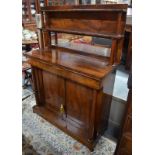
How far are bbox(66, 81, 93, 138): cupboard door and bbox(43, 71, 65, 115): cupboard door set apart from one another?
83mm

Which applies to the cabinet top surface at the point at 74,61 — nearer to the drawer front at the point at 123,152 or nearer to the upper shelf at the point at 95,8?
the upper shelf at the point at 95,8

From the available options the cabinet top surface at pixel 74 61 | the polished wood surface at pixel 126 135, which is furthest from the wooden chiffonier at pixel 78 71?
the polished wood surface at pixel 126 135

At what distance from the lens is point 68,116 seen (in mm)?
1599

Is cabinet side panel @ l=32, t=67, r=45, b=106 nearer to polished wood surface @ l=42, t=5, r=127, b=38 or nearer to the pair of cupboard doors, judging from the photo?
the pair of cupboard doors

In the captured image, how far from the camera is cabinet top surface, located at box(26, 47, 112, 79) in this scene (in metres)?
1.11

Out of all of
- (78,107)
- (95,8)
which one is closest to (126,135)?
(78,107)

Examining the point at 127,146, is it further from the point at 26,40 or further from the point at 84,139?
the point at 26,40

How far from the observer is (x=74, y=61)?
1.29 meters

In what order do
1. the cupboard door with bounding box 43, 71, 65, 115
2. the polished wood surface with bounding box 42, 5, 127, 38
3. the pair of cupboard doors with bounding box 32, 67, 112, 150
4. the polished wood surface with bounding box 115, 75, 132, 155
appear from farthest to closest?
the cupboard door with bounding box 43, 71, 65, 115
the pair of cupboard doors with bounding box 32, 67, 112, 150
the polished wood surface with bounding box 42, 5, 127, 38
the polished wood surface with bounding box 115, 75, 132, 155

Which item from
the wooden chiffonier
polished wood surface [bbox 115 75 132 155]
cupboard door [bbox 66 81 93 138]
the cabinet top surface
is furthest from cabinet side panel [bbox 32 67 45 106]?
polished wood surface [bbox 115 75 132 155]

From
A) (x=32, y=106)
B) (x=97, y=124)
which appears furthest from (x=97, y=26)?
(x=32, y=106)

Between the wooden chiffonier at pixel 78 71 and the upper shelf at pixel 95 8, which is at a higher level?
the upper shelf at pixel 95 8

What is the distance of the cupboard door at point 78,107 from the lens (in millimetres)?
1276
